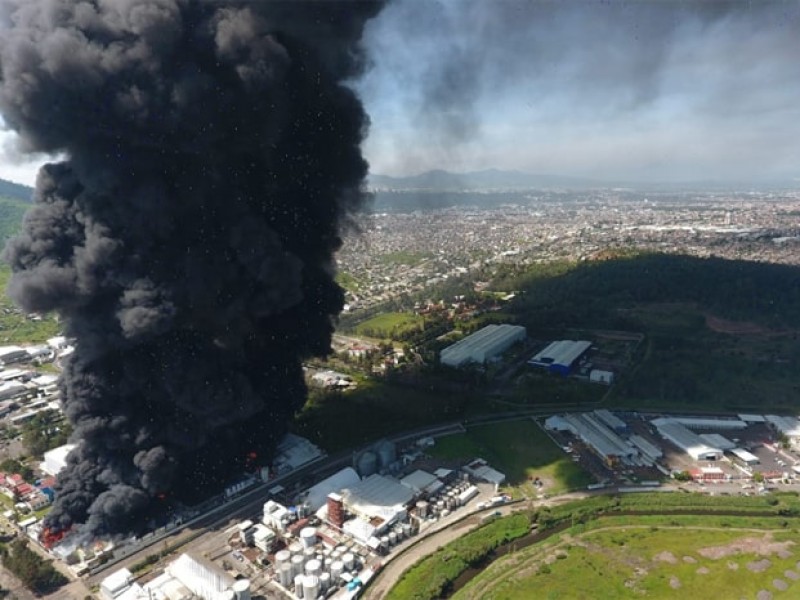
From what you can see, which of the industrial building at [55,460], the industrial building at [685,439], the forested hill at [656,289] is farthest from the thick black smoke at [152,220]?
the forested hill at [656,289]

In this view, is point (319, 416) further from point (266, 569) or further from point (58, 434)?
point (58, 434)

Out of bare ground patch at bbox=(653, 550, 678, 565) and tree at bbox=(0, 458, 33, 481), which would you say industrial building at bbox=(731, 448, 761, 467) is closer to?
bare ground patch at bbox=(653, 550, 678, 565)

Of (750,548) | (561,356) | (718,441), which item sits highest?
(561,356)

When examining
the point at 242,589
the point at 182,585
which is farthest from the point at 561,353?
the point at 182,585

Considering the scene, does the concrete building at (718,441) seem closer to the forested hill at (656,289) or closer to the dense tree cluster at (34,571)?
the forested hill at (656,289)

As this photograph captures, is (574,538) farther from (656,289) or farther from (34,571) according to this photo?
(656,289)

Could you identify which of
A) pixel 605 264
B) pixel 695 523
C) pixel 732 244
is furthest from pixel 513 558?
pixel 732 244

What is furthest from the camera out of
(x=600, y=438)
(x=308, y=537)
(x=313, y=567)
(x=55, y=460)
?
(x=600, y=438)
